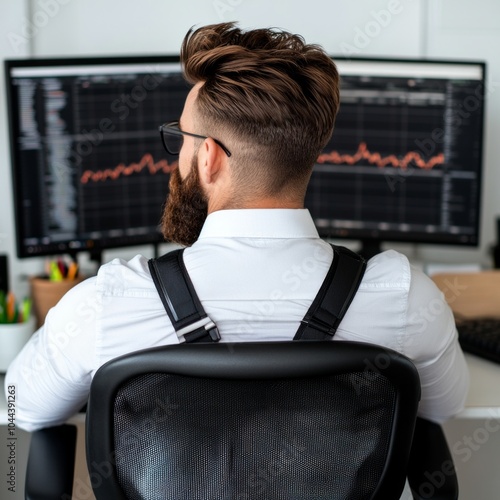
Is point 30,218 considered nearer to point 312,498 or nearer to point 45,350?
point 45,350

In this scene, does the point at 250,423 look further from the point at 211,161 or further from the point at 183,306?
the point at 211,161

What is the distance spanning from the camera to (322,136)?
3.72ft

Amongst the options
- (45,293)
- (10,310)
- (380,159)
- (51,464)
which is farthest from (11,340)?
(380,159)

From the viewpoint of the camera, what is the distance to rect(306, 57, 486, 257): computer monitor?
1.82 metres

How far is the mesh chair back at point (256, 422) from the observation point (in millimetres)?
852

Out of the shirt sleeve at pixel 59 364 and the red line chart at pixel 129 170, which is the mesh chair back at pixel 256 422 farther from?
the red line chart at pixel 129 170

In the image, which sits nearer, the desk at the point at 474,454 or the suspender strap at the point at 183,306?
the suspender strap at the point at 183,306

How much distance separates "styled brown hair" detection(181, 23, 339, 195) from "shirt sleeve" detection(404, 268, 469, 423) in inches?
8.9

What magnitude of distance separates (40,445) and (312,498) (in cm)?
43

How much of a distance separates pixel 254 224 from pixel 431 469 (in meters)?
0.43
